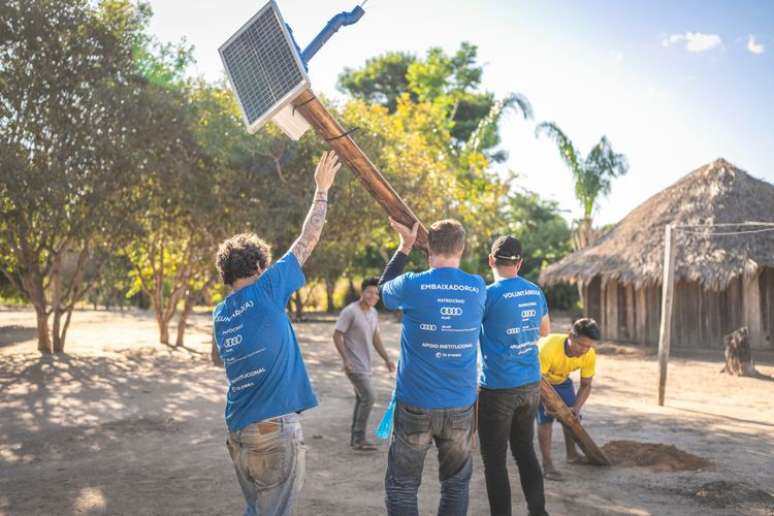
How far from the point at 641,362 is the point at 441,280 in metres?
13.7

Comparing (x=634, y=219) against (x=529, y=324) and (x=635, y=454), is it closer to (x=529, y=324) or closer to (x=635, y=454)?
(x=635, y=454)

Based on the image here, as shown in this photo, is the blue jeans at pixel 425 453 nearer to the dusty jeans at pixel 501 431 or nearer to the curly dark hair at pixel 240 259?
the dusty jeans at pixel 501 431

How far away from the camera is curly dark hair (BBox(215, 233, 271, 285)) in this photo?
11.1ft

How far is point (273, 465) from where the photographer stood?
3166 millimetres

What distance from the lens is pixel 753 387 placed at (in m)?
12.0

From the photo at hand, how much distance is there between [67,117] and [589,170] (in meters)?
17.9

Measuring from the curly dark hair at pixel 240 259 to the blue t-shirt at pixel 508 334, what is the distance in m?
1.57

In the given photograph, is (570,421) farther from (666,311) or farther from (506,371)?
(666,311)

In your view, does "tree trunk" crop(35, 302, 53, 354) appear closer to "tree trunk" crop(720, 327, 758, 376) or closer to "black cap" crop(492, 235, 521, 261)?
"black cap" crop(492, 235, 521, 261)

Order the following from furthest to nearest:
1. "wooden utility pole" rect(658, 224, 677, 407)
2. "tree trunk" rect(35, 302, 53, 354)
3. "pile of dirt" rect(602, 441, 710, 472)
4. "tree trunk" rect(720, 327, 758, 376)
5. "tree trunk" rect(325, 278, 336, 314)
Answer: "tree trunk" rect(325, 278, 336, 314), "tree trunk" rect(35, 302, 53, 354), "tree trunk" rect(720, 327, 758, 376), "wooden utility pole" rect(658, 224, 677, 407), "pile of dirt" rect(602, 441, 710, 472)

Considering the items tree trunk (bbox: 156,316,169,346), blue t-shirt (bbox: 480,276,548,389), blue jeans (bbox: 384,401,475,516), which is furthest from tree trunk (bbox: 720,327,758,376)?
tree trunk (bbox: 156,316,169,346)

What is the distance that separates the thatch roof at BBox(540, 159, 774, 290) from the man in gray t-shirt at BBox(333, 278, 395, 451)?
12.3 m

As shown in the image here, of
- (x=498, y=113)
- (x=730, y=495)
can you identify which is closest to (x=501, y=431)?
(x=730, y=495)

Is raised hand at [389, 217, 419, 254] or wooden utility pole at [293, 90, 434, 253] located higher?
wooden utility pole at [293, 90, 434, 253]
